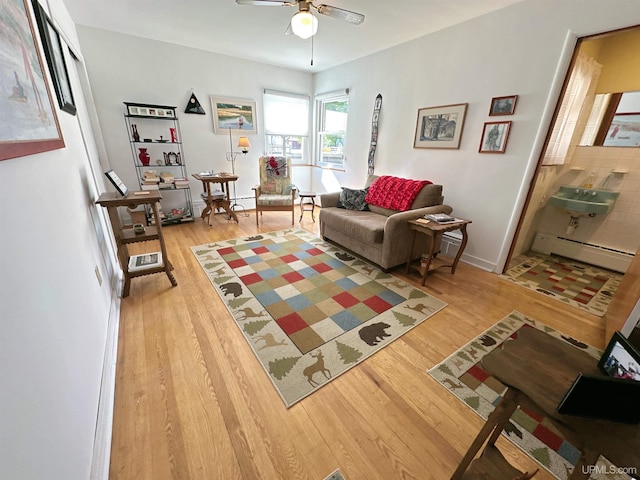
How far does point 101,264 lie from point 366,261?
8.04 feet

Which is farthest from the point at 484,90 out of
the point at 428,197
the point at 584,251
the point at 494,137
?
the point at 584,251

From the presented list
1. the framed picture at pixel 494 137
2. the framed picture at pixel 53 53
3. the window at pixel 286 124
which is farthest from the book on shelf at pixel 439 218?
the window at pixel 286 124

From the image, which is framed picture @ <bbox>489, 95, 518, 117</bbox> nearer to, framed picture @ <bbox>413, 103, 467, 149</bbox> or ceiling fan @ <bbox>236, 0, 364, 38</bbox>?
framed picture @ <bbox>413, 103, 467, 149</bbox>

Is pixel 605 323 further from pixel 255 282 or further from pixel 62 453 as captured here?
pixel 62 453

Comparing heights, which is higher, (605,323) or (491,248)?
(491,248)

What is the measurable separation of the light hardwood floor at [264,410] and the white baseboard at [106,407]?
4 centimetres

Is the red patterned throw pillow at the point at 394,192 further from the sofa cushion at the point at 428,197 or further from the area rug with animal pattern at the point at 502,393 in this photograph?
the area rug with animal pattern at the point at 502,393

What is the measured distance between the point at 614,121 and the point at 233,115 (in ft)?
16.7

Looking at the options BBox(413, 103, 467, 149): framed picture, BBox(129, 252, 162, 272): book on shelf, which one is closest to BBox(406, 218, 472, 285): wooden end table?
BBox(413, 103, 467, 149): framed picture

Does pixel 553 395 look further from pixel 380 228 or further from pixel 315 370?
pixel 380 228

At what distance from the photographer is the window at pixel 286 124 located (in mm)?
4750

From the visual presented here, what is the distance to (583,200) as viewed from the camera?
121 inches

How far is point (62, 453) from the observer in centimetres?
80

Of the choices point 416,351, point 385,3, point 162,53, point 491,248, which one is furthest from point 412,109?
point 162,53
